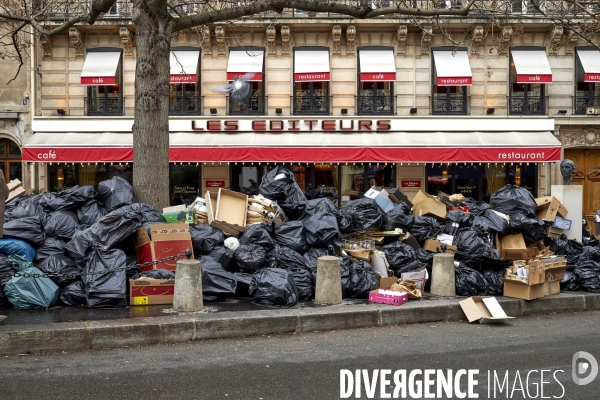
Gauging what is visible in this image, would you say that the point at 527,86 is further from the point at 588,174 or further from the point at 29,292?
the point at 29,292

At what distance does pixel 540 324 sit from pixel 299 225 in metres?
3.62

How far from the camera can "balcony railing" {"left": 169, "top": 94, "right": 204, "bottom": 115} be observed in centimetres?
2017

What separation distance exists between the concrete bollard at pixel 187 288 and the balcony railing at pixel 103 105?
13.9m

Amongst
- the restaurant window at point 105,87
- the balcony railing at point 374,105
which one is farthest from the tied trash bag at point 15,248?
the balcony railing at point 374,105

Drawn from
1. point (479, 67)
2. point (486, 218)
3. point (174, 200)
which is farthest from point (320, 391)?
point (479, 67)

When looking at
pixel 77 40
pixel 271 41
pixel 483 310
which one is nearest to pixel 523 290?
pixel 483 310

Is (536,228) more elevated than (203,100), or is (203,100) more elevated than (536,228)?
(203,100)

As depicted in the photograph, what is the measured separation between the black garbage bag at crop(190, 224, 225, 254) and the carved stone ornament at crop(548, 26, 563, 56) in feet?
49.1

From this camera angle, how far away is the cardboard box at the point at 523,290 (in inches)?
338

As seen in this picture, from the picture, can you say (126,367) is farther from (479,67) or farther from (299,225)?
(479,67)

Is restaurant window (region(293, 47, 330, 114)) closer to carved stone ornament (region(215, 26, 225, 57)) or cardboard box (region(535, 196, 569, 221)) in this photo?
carved stone ornament (region(215, 26, 225, 57))

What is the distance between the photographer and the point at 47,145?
61.3 ft

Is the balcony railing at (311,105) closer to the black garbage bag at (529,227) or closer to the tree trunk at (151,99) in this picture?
the tree trunk at (151,99)

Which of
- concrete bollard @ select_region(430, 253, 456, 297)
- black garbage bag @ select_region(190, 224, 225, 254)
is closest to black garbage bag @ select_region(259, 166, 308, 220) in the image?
black garbage bag @ select_region(190, 224, 225, 254)
